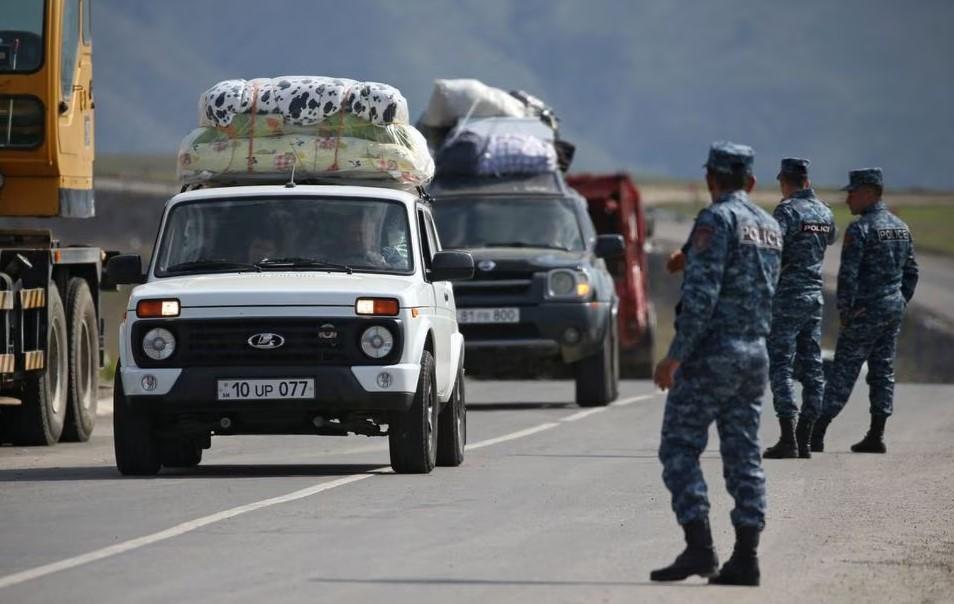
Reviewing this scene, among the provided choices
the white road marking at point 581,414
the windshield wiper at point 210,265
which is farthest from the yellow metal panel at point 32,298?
the white road marking at point 581,414

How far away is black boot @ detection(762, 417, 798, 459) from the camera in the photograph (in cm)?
1678

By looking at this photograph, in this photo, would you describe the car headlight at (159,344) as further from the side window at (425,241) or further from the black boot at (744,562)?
the black boot at (744,562)

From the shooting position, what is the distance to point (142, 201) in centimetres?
11881

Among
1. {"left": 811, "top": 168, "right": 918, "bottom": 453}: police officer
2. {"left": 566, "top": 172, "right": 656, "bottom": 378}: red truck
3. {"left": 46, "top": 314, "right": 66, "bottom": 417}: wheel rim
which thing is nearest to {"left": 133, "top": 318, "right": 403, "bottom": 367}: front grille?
{"left": 811, "top": 168, "right": 918, "bottom": 453}: police officer

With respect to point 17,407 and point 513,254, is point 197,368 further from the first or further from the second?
point 513,254

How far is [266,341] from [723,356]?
4787 millimetres

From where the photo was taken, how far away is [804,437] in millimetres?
17031

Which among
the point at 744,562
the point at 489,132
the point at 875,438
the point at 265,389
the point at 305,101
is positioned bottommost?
the point at 875,438

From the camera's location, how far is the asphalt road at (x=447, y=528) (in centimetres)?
973

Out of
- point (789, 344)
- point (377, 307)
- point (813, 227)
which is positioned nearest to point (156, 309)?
point (377, 307)

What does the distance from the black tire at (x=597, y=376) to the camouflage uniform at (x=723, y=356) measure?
13782 mm

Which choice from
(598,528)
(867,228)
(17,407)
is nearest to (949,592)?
(598,528)

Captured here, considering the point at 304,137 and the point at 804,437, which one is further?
the point at 804,437

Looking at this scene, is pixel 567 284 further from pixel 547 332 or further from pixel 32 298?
pixel 32 298
